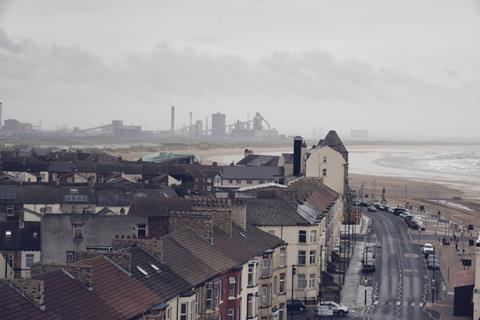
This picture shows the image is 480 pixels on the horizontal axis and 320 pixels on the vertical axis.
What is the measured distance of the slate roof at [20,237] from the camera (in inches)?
1955

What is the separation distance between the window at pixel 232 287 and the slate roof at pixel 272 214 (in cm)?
1437

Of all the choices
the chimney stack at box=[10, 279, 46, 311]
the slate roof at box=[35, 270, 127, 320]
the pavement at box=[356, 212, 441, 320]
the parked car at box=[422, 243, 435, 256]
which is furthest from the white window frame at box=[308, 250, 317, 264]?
the chimney stack at box=[10, 279, 46, 311]

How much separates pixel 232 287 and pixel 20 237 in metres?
17.3

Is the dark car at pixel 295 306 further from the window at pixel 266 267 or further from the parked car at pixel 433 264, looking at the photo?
the parked car at pixel 433 264

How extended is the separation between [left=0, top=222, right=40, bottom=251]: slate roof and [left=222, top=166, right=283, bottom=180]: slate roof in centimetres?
5425

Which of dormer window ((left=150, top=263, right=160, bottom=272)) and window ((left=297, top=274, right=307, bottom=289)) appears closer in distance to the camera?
dormer window ((left=150, top=263, right=160, bottom=272))

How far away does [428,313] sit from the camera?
5069 cm

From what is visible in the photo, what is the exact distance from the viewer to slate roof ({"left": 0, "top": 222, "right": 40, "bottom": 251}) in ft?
163

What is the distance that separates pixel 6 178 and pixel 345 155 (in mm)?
38747

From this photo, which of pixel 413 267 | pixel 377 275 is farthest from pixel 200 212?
pixel 413 267

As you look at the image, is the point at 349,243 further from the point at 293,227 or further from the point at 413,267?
the point at 293,227

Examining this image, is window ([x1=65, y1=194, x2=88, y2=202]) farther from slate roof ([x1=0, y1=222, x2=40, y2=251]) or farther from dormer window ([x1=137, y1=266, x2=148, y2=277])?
A: dormer window ([x1=137, y1=266, x2=148, y2=277])

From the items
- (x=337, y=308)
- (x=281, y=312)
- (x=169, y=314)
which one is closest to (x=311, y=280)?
(x=337, y=308)

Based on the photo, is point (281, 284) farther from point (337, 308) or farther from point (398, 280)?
point (398, 280)
